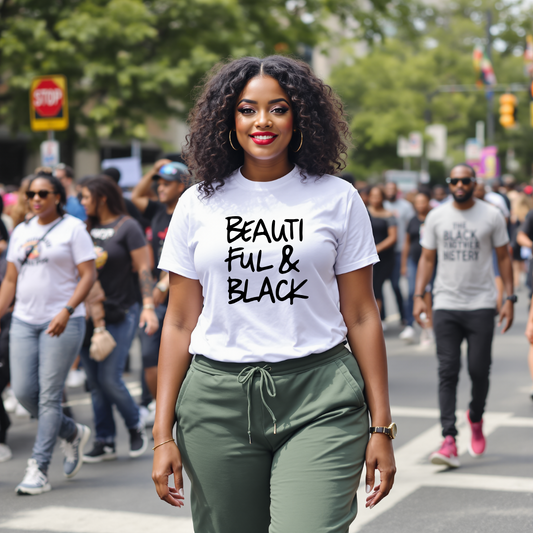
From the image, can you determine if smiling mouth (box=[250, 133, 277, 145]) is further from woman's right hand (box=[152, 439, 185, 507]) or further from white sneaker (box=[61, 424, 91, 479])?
white sneaker (box=[61, 424, 91, 479])

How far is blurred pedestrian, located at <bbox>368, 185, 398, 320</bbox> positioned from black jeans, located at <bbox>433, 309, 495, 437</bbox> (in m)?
5.65

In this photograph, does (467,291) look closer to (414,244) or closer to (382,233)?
A: (382,233)

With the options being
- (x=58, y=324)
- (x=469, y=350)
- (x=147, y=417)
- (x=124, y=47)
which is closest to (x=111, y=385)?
(x=58, y=324)

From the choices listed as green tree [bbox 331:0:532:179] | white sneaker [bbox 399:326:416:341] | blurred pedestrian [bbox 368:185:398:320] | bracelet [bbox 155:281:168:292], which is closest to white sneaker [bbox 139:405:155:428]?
bracelet [bbox 155:281:168:292]

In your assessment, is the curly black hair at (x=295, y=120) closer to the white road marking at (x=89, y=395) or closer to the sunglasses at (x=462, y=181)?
the sunglasses at (x=462, y=181)

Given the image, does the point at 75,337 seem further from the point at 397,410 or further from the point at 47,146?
the point at 47,146

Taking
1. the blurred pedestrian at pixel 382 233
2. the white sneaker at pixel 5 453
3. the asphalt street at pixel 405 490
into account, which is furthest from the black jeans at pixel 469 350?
the blurred pedestrian at pixel 382 233

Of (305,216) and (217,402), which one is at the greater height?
(305,216)

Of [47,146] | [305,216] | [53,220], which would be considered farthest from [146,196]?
[305,216]

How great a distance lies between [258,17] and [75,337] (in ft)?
47.9

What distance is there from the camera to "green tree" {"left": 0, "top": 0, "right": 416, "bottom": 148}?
17344mm

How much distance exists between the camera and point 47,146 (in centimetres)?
1313

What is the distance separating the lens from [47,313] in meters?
5.73

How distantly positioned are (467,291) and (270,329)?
379cm
